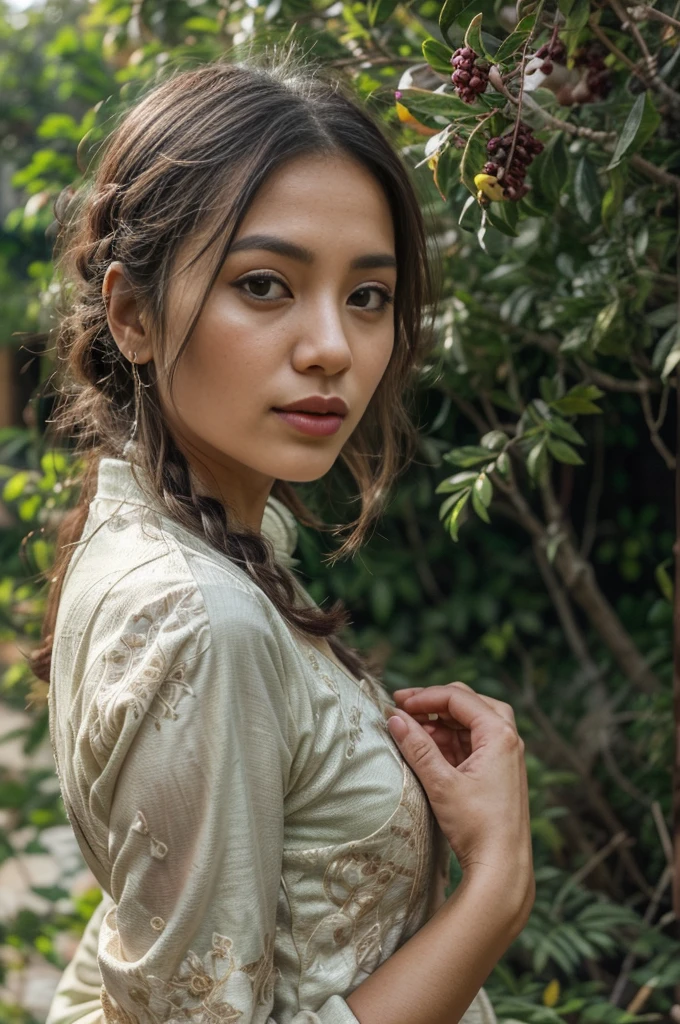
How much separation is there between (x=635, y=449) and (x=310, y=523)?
3.71ft

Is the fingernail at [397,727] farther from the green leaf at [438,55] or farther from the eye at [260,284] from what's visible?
the green leaf at [438,55]

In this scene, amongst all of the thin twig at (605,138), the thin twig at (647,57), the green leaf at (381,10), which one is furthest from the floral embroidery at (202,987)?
the green leaf at (381,10)

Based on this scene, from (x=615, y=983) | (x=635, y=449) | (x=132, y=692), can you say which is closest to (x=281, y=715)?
(x=132, y=692)

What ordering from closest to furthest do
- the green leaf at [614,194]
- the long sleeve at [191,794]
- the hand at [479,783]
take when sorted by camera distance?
the long sleeve at [191,794], the hand at [479,783], the green leaf at [614,194]

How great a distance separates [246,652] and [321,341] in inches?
13.4

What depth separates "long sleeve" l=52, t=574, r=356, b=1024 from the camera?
995 millimetres

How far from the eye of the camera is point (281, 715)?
1.09 m

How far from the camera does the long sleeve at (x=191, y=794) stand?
100 centimetres

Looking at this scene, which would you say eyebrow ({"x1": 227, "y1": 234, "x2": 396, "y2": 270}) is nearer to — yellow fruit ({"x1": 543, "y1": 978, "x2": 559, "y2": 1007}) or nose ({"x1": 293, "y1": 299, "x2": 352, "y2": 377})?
nose ({"x1": 293, "y1": 299, "x2": 352, "y2": 377})

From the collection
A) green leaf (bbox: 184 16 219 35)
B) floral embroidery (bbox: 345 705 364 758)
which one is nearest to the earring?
floral embroidery (bbox: 345 705 364 758)

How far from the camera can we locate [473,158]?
1.25m

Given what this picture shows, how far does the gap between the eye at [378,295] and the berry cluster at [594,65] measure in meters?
0.43

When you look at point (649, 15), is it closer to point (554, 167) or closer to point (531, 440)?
point (554, 167)

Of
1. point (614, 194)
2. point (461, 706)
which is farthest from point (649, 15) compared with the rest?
point (461, 706)
